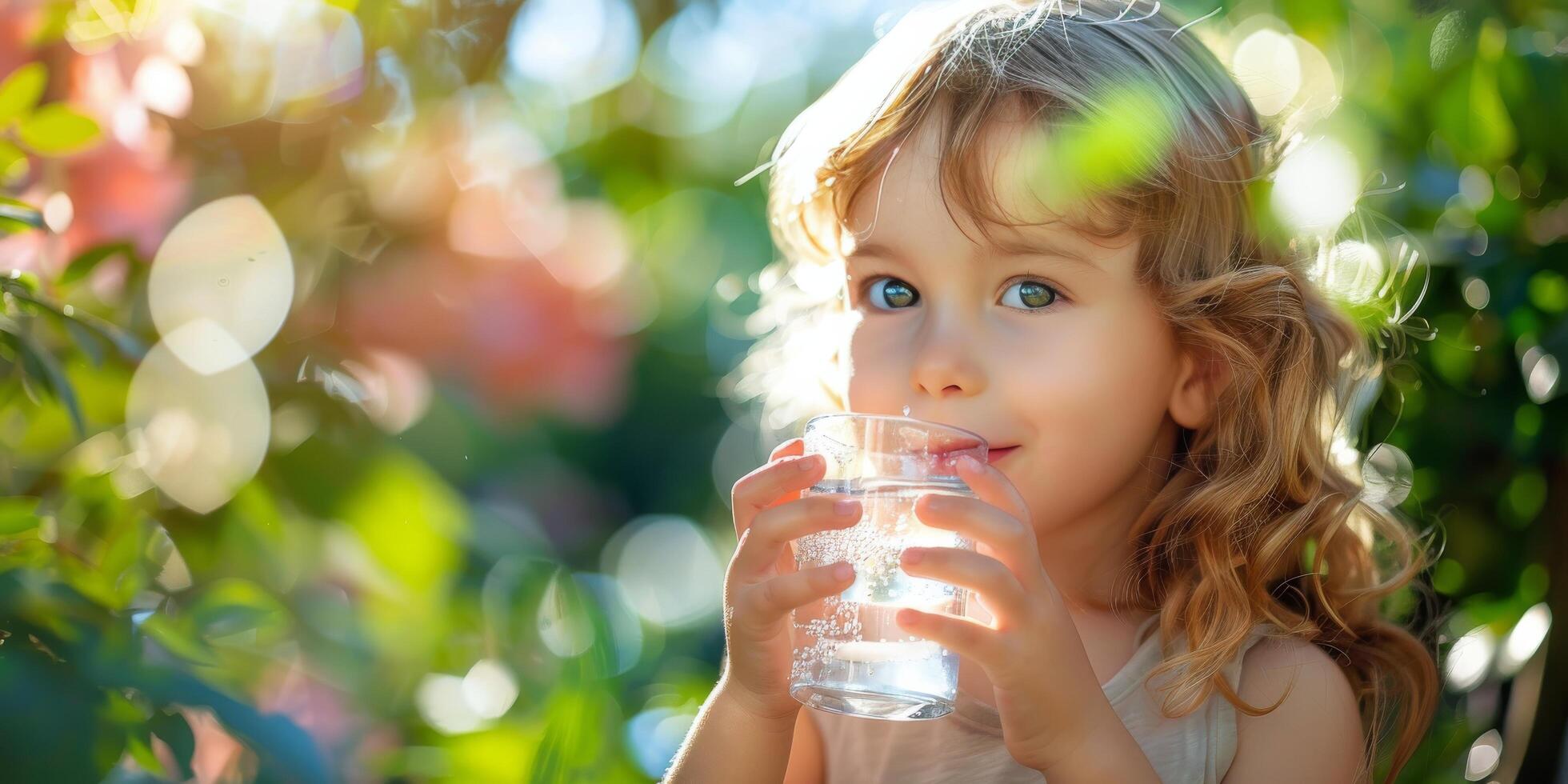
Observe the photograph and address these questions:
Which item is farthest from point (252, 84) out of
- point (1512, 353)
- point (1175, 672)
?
point (1512, 353)

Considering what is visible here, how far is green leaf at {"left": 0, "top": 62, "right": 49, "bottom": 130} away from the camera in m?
1.15

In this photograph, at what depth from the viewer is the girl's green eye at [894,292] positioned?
60.5 inches

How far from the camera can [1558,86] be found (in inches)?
61.8

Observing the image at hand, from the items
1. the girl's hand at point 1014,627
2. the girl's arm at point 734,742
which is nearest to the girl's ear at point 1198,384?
the girl's hand at point 1014,627

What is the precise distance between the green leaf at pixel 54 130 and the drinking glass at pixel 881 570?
664mm

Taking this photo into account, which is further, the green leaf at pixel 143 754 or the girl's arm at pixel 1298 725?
the girl's arm at pixel 1298 725

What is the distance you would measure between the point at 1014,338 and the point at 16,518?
896 millimetres

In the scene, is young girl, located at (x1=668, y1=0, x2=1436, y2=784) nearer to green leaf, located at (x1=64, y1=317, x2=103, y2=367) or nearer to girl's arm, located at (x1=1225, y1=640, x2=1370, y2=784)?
girl's arm, located at (x1=1225, y1=640, x2=1370, y2=784)

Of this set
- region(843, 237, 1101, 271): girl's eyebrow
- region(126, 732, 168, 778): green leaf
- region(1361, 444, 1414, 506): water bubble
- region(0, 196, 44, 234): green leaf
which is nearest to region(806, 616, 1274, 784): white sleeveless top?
region(1361, 444, 1414, 506): water bubble

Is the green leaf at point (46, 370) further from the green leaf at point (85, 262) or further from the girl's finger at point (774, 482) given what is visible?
the girl's finger at point (774, 482)

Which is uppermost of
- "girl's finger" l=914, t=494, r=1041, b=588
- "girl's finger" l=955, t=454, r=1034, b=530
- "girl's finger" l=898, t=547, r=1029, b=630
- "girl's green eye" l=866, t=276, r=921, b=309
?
"girl's green eye" l=866, t=276, r=921, b=309

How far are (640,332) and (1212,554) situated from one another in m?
0.79

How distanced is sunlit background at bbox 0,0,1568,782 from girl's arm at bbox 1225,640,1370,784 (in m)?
0.27

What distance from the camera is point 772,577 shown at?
4.08 ft
